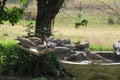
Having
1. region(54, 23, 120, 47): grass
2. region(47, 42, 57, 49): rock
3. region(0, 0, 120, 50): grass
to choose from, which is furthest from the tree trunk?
region(54, 23, 120, 47): grass

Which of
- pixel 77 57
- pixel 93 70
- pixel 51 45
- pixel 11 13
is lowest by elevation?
pixel 93 70

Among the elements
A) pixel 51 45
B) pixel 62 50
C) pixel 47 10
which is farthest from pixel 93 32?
pixel 62 50

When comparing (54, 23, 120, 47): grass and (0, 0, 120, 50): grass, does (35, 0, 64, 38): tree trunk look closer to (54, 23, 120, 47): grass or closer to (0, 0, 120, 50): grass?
(0, 0, 120, 50): grass

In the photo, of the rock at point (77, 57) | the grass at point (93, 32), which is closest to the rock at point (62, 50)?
the rock at point (77, 57)

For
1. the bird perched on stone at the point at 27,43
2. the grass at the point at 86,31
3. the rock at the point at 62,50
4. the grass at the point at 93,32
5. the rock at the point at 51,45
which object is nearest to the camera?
the rock at the point at 62,50

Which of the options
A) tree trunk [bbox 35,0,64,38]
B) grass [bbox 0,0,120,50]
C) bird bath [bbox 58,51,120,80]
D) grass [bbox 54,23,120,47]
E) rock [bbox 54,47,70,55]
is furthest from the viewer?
grass [bbox 54,23,120,47]

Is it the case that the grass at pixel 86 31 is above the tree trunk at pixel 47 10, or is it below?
below

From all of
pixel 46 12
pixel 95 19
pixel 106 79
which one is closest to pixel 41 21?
pixel 46 12

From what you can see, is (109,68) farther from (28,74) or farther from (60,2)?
(60,2)

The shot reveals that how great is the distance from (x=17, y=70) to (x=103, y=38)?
25.7 ft

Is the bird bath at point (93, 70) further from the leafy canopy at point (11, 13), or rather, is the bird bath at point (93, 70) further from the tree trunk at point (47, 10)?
the tree trunk at point (47, 10)

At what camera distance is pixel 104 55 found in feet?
14.6

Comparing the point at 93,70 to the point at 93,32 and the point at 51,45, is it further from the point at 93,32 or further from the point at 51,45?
the point at 93,32

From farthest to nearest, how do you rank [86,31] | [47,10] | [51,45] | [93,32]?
[86,31], [93,32], [47,10], [51,45]
